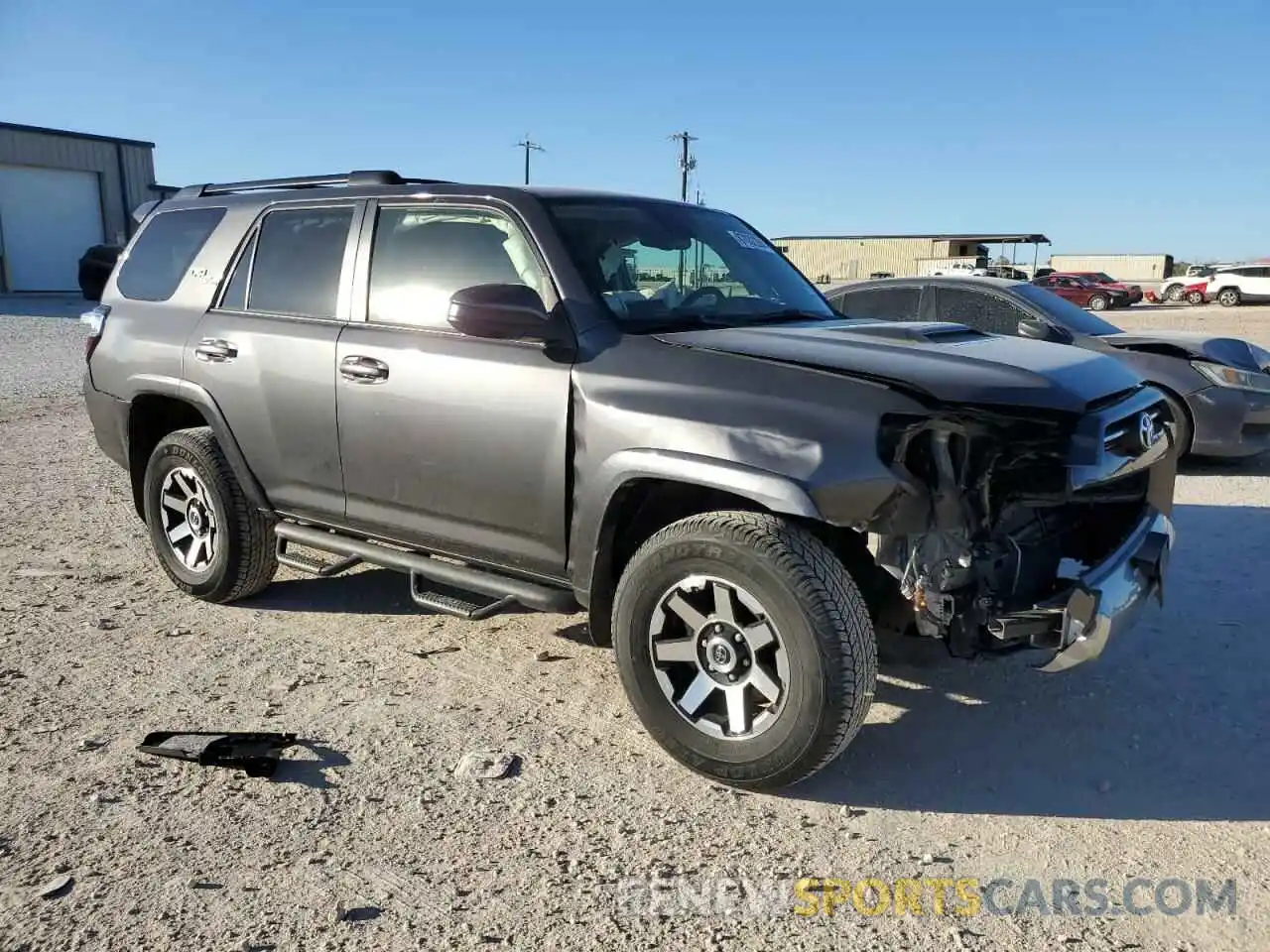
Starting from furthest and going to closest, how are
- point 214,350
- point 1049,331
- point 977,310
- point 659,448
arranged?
1. point 977,310
2. point 1049,331
3. point 214,350
4. point 659,448

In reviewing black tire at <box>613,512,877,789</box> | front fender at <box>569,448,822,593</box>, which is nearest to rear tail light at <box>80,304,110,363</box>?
front fender at <box>569,448,822,593</box>

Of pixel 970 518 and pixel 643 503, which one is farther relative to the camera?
pixel 643 503

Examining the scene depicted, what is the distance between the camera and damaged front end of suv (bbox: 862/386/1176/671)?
3037mm

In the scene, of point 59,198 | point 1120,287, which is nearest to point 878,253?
point 1120,287

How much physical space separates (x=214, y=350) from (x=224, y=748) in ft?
6.71

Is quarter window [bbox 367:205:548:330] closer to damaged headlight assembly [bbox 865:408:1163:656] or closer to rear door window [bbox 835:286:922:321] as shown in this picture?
damaged headlight assembly [bbox 865:408:1163:656]

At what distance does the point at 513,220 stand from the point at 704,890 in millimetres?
2473

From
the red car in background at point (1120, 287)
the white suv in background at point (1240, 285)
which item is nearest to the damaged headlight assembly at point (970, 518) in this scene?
the red car in background at point (1120, 287)

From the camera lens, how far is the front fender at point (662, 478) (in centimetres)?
298

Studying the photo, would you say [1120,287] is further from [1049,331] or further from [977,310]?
[1049,331]

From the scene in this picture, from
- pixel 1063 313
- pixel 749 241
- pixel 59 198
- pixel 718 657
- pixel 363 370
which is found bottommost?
pixel 718 657

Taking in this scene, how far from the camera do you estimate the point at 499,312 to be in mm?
3432

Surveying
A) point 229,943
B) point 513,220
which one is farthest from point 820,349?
point 229,943

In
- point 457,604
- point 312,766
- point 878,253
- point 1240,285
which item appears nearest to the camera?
point 312,766
